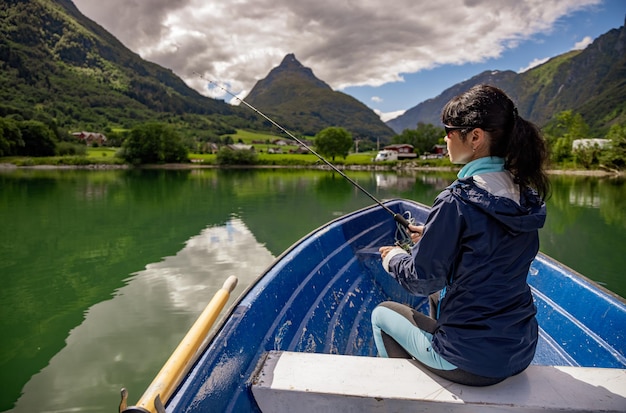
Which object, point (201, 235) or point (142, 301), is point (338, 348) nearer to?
point (142, 301)

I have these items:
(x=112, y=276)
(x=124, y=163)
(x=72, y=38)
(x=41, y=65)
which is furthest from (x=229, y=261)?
(x=72, y=38)

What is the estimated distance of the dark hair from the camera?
5.66ft

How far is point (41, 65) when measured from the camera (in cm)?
14388

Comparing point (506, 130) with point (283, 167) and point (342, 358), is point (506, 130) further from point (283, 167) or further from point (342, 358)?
point (283, 167)

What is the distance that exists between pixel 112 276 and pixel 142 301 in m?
1.83

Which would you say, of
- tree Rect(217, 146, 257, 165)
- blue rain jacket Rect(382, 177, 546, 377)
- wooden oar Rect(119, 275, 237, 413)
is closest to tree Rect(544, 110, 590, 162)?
tree Rect(217, 146, 257, 165)

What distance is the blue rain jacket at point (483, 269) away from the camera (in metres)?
1.61

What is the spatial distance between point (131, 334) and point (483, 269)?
16.3 ft

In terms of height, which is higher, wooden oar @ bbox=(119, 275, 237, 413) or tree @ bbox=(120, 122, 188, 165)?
tree @ bbox=(120, 122, 188, 165)

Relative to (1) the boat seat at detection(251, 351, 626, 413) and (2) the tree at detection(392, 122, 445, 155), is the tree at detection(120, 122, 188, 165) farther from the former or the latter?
(1) the boat seat at detection(251, 351, 626, 413)

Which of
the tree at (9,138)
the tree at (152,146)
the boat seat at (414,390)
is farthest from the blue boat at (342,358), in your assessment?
the tree at (9,138)

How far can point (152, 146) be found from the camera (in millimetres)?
67938

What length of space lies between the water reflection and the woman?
11.5ft

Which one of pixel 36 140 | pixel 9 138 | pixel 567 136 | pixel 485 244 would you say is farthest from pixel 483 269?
pixel 36 140
